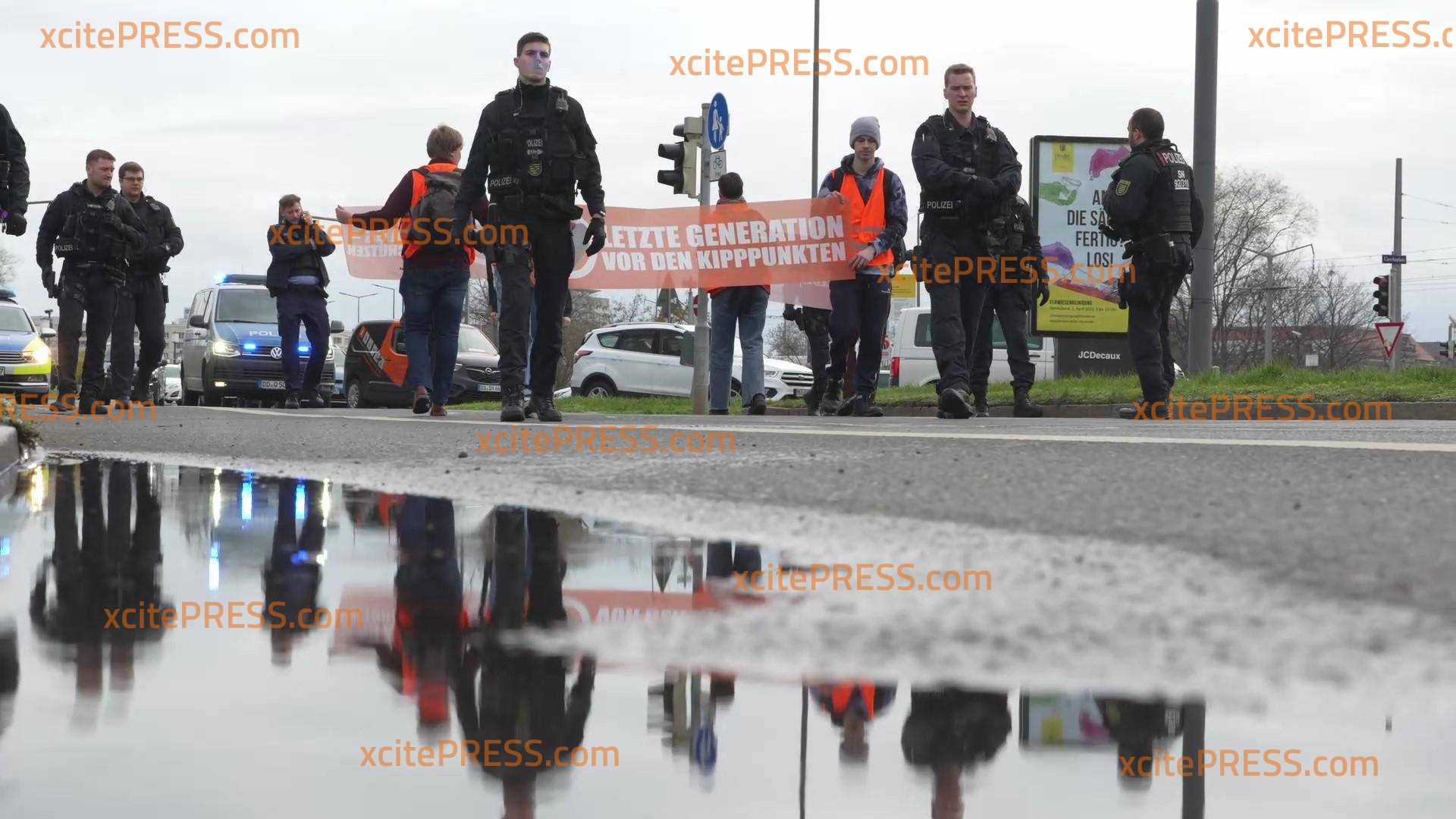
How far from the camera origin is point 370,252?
1788 cm

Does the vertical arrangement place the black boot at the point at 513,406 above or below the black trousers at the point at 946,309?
below

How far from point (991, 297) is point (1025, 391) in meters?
0.97

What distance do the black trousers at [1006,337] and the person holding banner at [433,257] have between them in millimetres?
3555

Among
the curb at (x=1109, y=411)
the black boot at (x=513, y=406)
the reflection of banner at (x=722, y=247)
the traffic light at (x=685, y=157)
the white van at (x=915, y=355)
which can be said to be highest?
the traffic light at (x=685, y=157)

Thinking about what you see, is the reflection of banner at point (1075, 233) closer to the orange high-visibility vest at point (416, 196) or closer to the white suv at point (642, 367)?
the white suv at point (642, 367)

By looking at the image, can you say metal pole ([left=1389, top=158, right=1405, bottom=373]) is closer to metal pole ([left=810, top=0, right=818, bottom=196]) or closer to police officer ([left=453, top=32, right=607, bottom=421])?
metal pole ([left=810, top=0, right=818, bottom=196])

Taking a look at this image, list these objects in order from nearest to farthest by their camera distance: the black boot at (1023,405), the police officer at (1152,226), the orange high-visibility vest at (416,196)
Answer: the police officer at (1152,226)
the orange high-visibility vest at (416,196)
the black boot at (1023,405)

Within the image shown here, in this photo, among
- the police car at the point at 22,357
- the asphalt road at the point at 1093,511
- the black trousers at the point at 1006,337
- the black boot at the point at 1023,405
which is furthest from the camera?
the police car at the point at 22,357

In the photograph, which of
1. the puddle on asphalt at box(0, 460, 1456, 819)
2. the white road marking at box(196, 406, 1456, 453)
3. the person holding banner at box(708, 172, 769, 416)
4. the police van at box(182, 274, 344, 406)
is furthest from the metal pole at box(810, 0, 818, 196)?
the puddle on asphalt at box(0, 460, 1456, 819)

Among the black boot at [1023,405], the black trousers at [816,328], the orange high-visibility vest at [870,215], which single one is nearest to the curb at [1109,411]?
the black boot at [1023,405]

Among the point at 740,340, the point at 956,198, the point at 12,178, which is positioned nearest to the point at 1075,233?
the point at 740,340

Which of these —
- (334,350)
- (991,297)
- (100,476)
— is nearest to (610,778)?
(100,476)

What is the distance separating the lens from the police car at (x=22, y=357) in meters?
24.7

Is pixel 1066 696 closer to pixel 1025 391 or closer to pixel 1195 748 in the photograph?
pixel 1195 748
